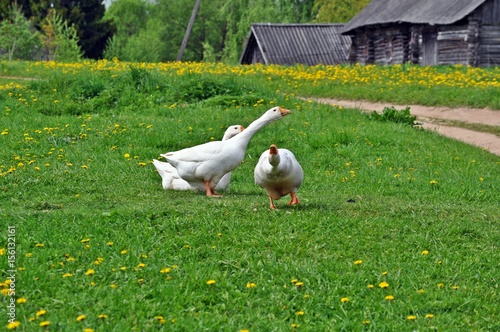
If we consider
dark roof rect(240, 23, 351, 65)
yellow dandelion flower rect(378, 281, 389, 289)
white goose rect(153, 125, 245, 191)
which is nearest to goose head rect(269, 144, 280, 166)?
white goose rect(153, 125, 245, 191)

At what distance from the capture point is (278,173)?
24.2 ft

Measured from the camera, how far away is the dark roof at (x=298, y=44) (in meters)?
39.9

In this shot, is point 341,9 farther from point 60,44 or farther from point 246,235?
point 246,235

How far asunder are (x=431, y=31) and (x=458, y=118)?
16269mm

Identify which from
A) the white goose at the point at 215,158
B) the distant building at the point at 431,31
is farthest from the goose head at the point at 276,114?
the distant building at the point at 431,31

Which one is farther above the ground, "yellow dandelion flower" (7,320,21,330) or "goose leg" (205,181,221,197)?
"yellow dandelion flower" (7,320,21,330)

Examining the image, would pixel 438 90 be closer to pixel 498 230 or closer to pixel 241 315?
pixel 498 230

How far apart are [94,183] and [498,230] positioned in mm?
4620

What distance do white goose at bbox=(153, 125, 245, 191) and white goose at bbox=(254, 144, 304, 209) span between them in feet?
4.21

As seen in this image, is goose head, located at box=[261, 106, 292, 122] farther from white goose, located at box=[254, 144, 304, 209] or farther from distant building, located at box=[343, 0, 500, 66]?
distant building, located at box=[343, 0, 500, 66]

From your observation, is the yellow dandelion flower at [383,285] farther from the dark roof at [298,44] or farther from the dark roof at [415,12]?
the dark roof at [298,44]

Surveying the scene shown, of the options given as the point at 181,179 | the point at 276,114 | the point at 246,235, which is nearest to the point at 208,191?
the point at 181,179

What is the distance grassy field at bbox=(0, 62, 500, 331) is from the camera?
5227 millimetres

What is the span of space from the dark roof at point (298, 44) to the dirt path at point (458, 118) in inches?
782
